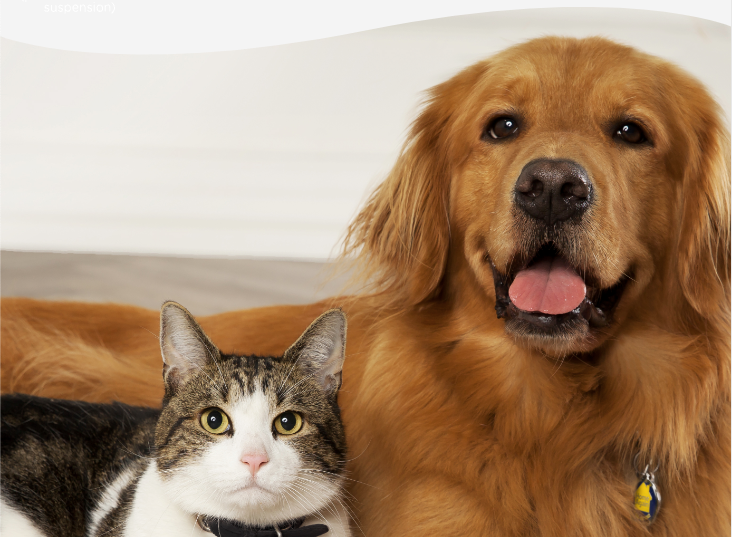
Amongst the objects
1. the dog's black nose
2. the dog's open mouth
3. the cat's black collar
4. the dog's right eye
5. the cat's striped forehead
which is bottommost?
the cat's black collar

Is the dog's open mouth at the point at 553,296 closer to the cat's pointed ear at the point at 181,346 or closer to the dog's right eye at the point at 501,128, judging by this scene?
the dog's right eye at the point at 501,128

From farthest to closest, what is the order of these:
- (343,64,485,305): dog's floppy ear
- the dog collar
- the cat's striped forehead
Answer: (343,64,485,305): dog's floppy ear, the dog collar, the cat's striped forehead

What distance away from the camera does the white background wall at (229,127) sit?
5.98 feet

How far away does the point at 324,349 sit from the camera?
150 centimetres

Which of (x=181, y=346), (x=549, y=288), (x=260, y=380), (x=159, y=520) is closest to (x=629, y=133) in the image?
(x=549, y=288)

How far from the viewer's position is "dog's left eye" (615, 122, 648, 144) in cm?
154

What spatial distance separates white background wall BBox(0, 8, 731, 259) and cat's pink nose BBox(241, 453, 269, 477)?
774mm

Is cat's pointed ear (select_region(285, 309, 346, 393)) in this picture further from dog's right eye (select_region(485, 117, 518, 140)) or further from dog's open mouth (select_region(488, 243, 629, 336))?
dog's right eye (select_region(485, 117, 518, 140))

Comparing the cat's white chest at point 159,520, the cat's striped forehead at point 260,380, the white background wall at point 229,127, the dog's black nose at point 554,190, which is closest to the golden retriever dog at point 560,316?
the dog's black nose at point 554,190

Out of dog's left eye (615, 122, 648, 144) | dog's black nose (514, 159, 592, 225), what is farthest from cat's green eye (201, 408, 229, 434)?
dog's left eye (615, 122, 648, 144)

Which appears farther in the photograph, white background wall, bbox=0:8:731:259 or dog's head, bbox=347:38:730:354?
white background wall, bbox=0:8:731:259

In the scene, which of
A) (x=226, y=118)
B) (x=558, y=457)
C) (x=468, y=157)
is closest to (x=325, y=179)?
(x=226, y=118)

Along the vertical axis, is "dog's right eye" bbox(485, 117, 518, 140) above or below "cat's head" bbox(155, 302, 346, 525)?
above

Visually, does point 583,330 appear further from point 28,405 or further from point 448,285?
point 28,405
